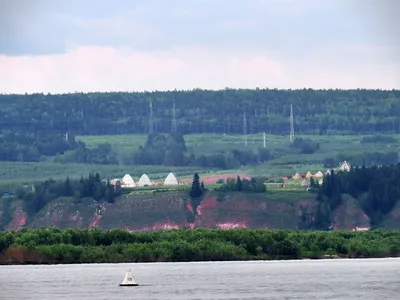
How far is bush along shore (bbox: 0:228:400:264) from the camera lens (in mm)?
157750

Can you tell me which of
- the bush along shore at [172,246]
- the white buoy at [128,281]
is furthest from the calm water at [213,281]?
the bush along shore at [172,246]

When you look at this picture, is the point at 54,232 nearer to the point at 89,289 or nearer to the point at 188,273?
the point at 188,273

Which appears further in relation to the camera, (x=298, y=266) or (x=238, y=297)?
(x=298, y=266)

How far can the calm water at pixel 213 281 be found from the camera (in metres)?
119

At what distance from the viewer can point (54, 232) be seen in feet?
537

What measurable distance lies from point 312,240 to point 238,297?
5714 cm

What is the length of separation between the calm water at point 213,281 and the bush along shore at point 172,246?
3.89ft

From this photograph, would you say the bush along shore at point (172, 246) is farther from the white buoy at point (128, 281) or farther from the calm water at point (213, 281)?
the white buoy at point (128, 281)

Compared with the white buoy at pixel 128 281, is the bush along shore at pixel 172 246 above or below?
below

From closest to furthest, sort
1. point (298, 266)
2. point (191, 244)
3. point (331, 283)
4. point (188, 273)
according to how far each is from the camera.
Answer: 1. point (331, 283)
2. point (188, 273)
3. point (298, 266)
4. point (191, 244)

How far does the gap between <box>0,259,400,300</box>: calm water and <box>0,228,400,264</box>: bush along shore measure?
1186mm

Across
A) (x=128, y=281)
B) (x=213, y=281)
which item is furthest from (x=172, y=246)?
(x=128, y=281)

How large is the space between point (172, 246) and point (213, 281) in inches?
1202

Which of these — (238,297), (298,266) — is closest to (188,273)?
(298,266)
